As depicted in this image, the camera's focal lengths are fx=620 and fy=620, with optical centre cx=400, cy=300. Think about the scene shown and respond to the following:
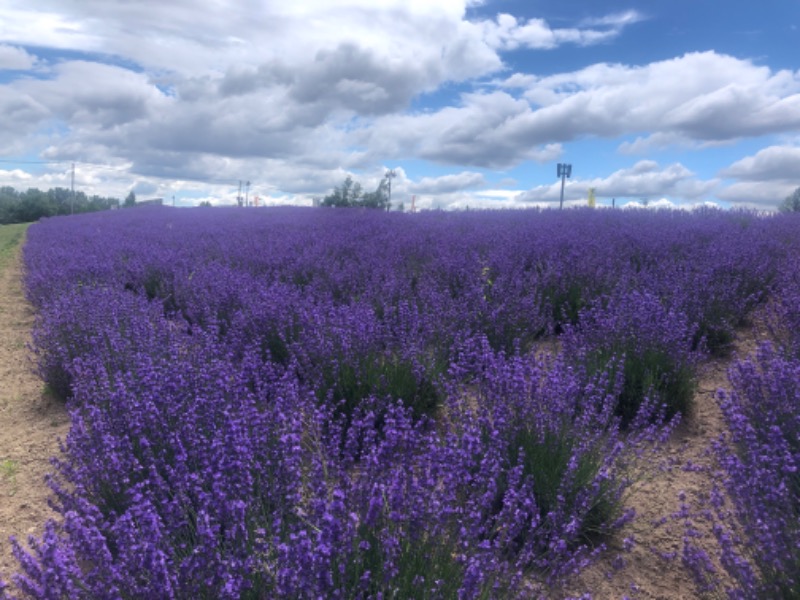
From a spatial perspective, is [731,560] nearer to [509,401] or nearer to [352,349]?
[509,401]

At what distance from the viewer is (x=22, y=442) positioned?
11.3ft

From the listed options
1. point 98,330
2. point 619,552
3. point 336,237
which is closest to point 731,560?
point 619,552

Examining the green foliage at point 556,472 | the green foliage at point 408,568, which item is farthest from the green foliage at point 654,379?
the green foliage at point 408,568

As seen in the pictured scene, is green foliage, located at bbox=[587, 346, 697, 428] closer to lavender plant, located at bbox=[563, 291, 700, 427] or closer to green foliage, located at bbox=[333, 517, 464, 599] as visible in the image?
lavender plant, located at bbox=[563, 291, 700, 427]

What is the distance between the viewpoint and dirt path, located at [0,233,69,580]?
2568mm

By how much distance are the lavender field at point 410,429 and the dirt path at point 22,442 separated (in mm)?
173

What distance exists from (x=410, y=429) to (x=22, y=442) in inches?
103

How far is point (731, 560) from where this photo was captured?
5.26 ft

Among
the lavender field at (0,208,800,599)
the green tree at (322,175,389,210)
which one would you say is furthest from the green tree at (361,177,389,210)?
the lavender field at (0,208,800,599)

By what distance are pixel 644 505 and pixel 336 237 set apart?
6040 mm

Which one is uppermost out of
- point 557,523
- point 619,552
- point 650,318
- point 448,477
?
point 650,318

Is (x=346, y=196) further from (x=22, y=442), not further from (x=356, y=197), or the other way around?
(x=22, y=442)

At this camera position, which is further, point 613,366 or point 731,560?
point 613,366

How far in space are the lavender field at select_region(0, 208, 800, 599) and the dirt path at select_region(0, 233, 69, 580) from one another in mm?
173
